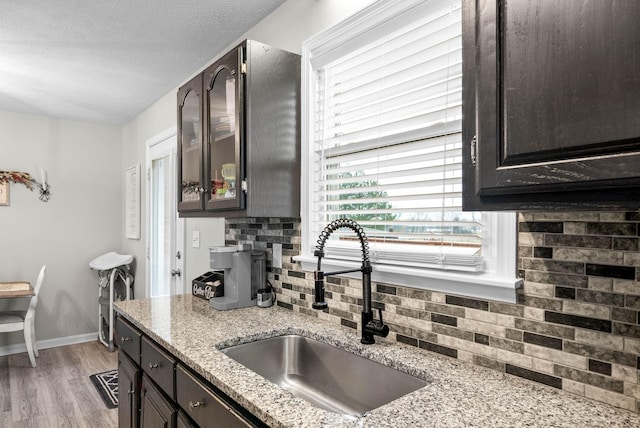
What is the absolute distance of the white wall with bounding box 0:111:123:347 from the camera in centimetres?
422

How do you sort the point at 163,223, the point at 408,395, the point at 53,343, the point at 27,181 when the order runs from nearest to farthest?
the point at 408,395 < the point at 163,223 < the point at 27,181 < the point at 53,343

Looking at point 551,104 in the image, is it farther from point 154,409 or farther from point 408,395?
point 154,409

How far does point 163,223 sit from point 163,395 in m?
2.37

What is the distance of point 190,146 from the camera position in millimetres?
2354

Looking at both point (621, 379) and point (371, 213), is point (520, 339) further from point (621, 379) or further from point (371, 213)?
point (371, 213)

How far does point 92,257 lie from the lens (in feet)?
15.4

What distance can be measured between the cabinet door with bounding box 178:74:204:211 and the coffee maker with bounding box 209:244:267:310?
1.07 feet

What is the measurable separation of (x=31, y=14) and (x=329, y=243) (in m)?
1.98

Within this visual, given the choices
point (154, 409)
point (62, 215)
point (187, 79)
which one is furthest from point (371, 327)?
point (62, 215)

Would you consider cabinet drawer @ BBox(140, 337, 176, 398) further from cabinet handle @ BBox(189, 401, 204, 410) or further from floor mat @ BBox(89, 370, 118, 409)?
floor mat @ BBox(89, 370, 118, 409)

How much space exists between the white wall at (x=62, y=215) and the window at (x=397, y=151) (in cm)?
372

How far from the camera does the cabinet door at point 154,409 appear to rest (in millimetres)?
1521

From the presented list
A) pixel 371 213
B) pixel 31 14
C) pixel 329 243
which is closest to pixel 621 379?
pixel 371 213

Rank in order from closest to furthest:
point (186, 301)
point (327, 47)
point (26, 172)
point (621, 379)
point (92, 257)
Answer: point (621, 379)
point (327, 47)
point (186, 301)
point (26, 172)
point (92, 257)
